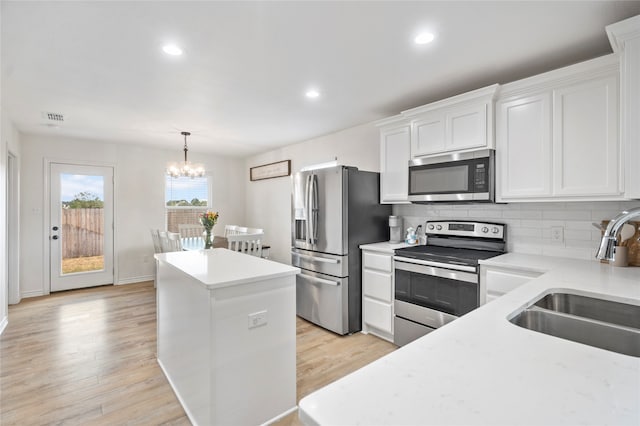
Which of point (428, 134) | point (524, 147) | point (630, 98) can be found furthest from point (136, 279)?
point (630, 98)

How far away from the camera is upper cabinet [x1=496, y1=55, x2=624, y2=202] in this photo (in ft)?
6.52

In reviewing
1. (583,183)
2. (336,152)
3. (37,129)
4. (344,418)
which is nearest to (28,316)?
(37,129)

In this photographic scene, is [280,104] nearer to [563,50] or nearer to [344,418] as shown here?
[563,50]

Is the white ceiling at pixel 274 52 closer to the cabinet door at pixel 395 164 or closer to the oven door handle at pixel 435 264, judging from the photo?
the cabinet door at pixel 395 164

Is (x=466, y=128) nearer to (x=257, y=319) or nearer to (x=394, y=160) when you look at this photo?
(x=394, y=160)

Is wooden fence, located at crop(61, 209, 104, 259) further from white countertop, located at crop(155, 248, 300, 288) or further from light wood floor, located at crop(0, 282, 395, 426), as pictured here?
white countertop, located at crop(155, 248, 300, 288)

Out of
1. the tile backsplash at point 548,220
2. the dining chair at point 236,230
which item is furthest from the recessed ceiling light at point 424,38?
the dining chair at point 236,230

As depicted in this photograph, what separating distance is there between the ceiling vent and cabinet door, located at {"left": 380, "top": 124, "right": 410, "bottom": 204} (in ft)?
12.3

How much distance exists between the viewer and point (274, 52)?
2189 millimetres

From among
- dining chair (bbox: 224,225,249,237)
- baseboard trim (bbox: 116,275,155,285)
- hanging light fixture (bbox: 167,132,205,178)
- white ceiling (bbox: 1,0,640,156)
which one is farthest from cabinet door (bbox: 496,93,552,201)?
baseboard trim (bbox: 116,275,155,285)

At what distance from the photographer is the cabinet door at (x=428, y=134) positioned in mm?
2803

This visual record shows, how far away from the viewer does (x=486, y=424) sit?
0.54 m

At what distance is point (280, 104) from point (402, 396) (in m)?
3.09

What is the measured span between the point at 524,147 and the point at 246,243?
10.3ft
